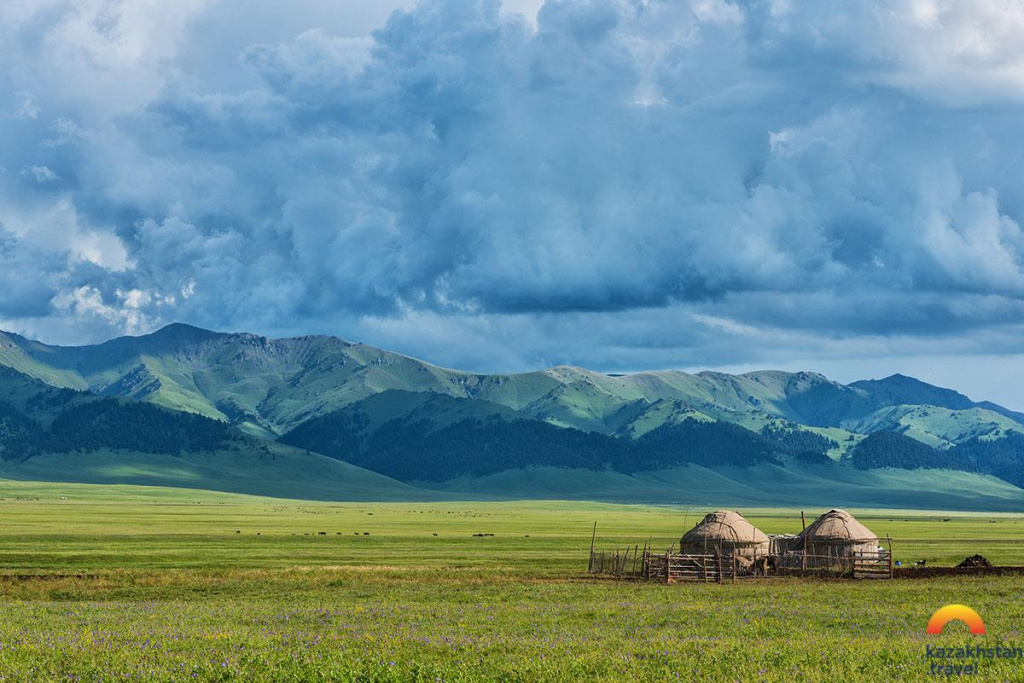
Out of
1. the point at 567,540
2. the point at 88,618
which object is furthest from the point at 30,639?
the point at 567,540

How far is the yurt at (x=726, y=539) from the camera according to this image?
263 ft

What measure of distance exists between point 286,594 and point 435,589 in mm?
7502

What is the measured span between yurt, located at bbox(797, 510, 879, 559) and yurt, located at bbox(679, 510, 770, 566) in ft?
12.5

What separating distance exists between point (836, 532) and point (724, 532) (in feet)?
32.5

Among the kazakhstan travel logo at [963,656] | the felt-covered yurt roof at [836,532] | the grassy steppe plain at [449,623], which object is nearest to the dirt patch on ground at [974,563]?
the felt-covered yurt roof at [836,532]

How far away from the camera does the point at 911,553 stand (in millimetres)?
106500

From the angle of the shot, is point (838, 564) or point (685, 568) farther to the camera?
point (838, 564)

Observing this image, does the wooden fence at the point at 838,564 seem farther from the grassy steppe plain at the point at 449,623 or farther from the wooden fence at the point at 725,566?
the grassy steppe plain at the point at 449,623

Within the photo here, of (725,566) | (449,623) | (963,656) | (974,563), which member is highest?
(974,563)

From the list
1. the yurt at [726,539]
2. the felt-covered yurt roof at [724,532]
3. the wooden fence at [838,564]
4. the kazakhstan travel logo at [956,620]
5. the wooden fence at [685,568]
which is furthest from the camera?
the felt-covered yurt roof at [724,532]

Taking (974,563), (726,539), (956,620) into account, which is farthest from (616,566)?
(956,620)

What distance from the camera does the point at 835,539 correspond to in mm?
84250

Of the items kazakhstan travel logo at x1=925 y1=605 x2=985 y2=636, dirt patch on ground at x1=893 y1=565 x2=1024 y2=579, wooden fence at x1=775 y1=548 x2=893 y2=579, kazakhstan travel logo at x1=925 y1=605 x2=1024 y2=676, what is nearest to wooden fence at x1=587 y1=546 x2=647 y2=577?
wooden fence at x1=775 y1=548 x2=893 y2=579

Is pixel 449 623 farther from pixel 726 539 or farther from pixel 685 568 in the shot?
pixel 726 539
